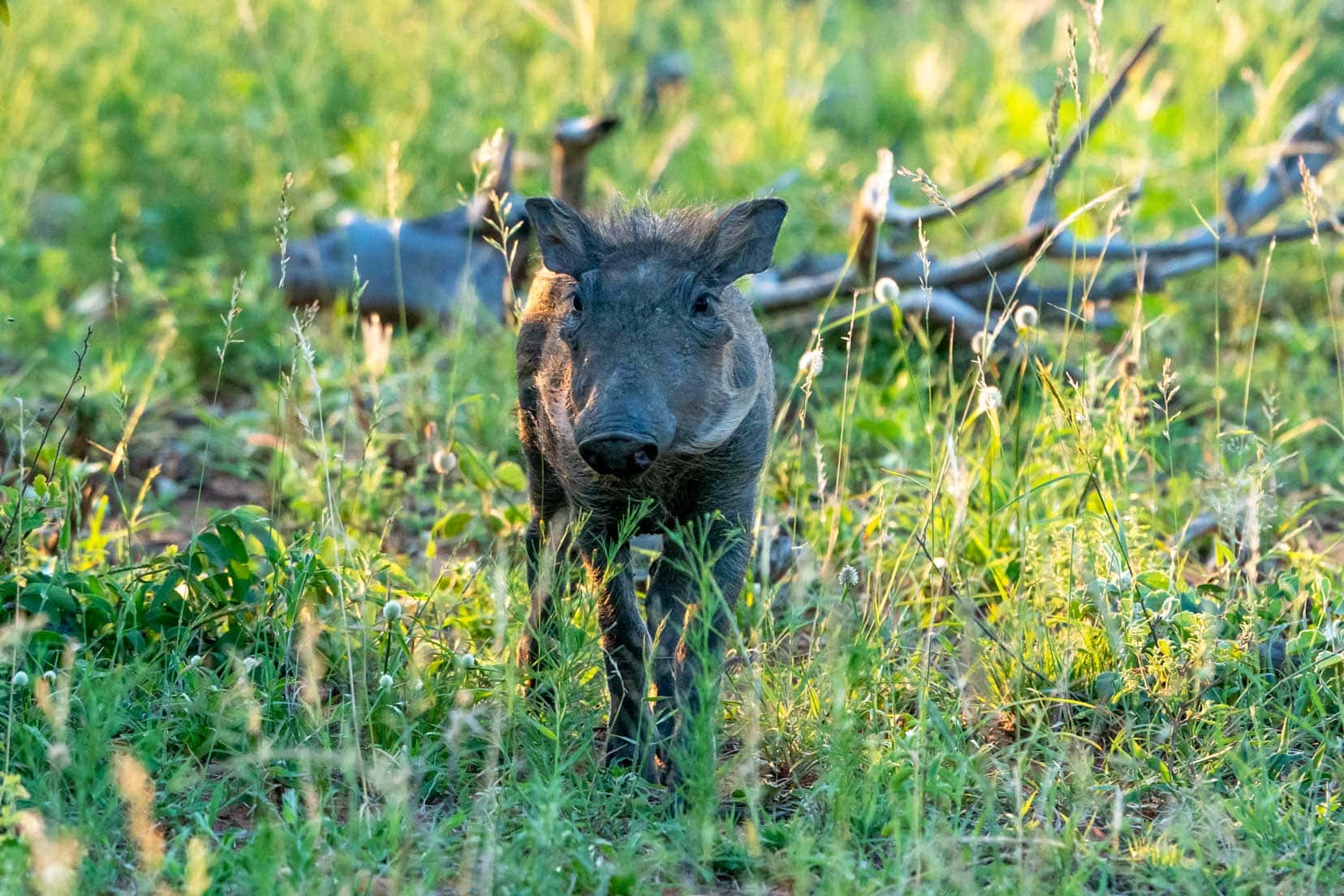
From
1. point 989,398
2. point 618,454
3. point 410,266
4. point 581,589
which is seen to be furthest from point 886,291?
point 410,266

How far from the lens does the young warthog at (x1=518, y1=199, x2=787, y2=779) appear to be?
3287 millimetres

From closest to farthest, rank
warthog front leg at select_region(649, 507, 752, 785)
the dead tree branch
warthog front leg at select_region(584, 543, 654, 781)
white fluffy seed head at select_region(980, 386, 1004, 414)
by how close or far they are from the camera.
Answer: warthog front leg at select_region(649, 507, 752, 785), warthog front leg at select_region(584, 543, 654, 781), white fluffy seed head at select_region(980, 386, 1004, 414), the dead tree branch

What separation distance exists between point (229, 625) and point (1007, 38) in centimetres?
631

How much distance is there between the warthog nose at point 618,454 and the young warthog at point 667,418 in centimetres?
15

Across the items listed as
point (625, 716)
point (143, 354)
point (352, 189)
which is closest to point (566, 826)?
point (625, 716)

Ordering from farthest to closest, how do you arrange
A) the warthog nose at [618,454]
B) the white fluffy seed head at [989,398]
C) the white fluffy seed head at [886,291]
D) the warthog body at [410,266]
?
the warthog body at [410,266]
the white fluffy seed head at [886,291]
the white fluffy seed head at [989,398]
the warthog nose at [618,454]

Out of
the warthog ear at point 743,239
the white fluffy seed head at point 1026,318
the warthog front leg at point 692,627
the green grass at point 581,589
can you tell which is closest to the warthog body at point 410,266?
the green grass at point 581,589

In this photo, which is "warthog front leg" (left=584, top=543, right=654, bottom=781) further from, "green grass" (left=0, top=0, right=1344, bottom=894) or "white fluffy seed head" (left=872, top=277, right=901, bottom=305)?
"white fluffy seed head" (left=872, top=277, right=901, bottom=305)

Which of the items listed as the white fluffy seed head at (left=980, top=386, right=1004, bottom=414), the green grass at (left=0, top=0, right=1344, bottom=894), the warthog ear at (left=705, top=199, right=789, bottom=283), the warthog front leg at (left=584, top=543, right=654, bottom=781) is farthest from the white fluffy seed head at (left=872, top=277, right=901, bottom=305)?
the warthog front leg at (left=584, top=543, right=654, bottom=781)

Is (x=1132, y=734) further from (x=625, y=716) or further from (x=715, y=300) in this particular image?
(x=715, y=300)

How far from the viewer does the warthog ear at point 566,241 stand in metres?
3.52

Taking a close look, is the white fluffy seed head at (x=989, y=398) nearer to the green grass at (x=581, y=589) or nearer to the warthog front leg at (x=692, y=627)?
the green grass at (x=581, y=589)

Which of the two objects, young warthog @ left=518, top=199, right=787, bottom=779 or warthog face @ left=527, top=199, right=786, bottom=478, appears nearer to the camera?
warthog face @ left=527, top=199, right=786, bottom=478

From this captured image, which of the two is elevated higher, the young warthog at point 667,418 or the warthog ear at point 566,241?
the warthog ear at point 566,241
